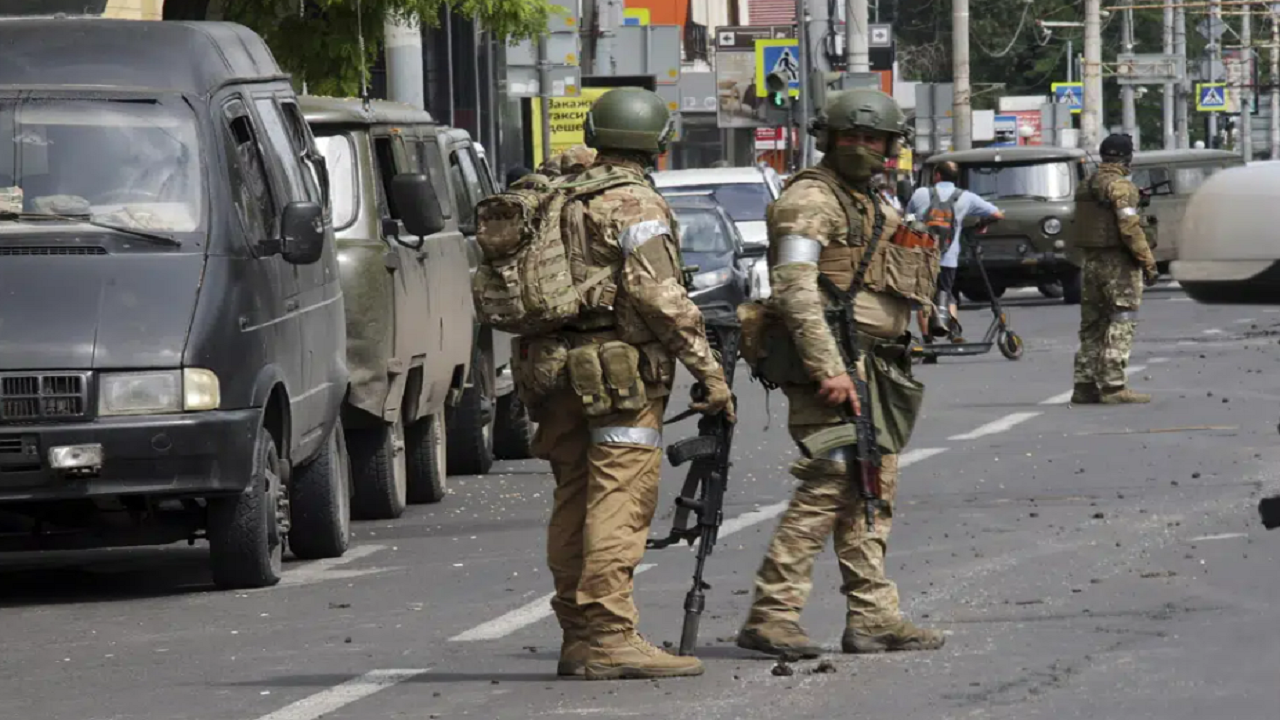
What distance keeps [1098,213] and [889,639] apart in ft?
35.5

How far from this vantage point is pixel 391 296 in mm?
13227

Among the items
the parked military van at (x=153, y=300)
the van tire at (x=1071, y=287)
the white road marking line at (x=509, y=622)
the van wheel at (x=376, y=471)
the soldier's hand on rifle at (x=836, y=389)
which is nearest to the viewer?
the soldier's hand on rifle at (x=836, y=389)

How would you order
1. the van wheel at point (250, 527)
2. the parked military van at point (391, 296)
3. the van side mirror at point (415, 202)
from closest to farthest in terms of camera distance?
the van wheel at point (250, 527) < the van side mirror at point (415, 202) < the parked military van at point (391, 296)

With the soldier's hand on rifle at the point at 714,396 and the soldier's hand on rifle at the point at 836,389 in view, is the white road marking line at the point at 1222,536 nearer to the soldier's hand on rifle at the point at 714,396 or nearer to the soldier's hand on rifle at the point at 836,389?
the soldier's hand on rifle at the point at 836,389

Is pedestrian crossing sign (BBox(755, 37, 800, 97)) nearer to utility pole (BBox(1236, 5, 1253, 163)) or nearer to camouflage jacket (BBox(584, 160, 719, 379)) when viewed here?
camouflage jacket (BBox(584, 160, 719, 379))

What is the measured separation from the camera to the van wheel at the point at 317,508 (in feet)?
39.3

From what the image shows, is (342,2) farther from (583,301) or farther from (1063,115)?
(1063,115)

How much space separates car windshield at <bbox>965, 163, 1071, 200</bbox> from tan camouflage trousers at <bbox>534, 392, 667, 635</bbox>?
84.7ft

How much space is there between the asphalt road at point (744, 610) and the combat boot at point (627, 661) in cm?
5

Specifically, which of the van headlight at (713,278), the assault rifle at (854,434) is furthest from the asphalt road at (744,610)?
the van headlight at (713,278)

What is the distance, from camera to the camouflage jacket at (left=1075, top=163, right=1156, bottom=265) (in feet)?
62.2

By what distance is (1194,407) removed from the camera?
1845 cm

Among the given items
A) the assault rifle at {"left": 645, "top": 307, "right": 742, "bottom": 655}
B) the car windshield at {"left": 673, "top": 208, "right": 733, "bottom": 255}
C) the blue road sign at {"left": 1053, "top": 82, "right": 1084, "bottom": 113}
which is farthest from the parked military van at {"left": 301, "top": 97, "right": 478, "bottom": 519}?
the blue road sign at {"left": 1053, "top": 82, "right": 1084, "bottom": 113}

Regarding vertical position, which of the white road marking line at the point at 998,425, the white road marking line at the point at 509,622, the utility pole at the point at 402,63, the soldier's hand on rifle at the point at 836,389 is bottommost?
the white road marking line at the point at 998,425
